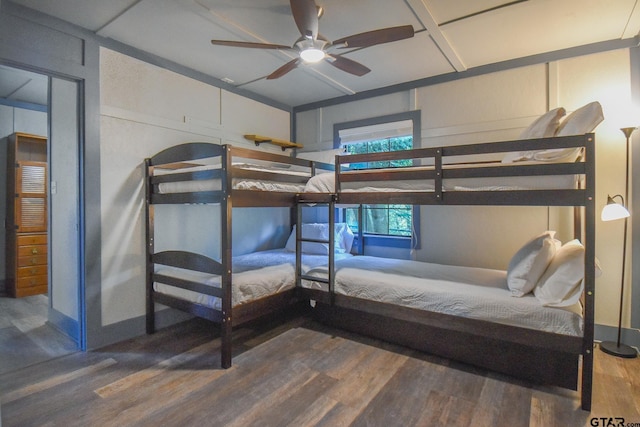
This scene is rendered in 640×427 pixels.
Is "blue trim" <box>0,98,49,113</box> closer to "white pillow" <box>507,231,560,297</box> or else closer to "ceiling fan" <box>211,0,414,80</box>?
"ceiling fan" <box>211,0,414,80</box>

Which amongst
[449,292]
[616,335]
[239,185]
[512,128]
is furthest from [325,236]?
[616,335]

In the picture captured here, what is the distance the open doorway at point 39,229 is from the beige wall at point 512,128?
3.14 m

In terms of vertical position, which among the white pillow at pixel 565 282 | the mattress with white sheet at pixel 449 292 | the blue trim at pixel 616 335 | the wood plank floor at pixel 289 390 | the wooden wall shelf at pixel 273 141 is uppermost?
the wooden wall shelf at pixel 273 141

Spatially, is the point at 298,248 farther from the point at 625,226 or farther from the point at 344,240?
the point at 625,226

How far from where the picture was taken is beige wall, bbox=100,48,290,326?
9.12ft

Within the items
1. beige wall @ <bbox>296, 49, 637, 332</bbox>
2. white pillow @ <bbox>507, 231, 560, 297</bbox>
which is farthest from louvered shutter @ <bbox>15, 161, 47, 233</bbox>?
white pillow @ <bbox>507, 231, 560, 297</bbox>

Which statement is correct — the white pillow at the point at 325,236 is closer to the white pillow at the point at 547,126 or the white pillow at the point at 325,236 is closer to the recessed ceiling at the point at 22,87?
the white pillow at the point at 547,126

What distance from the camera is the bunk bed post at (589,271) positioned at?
74.1 inches

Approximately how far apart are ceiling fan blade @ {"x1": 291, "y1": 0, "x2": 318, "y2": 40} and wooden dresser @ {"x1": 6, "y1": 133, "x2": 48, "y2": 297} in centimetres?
411

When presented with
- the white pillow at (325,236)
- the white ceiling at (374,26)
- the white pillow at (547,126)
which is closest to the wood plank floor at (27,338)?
the white pillow at (325,236)

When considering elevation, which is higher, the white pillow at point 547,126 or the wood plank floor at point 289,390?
the white pillow at point 547,126

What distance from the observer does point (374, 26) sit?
8.41ft

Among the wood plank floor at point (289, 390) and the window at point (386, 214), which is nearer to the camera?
the wood plank floor at point (289, 390)

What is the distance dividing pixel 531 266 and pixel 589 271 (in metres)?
0.32
